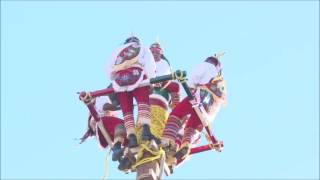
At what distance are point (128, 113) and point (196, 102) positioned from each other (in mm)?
1140

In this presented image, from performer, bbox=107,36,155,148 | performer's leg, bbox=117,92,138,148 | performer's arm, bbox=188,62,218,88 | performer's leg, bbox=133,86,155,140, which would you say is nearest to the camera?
performer's leg, bbox=117,92,138,148

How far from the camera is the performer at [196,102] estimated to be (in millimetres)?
12891

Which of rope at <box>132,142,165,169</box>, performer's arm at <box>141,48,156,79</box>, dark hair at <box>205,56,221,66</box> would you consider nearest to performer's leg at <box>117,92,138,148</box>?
rope at <box>132,142,165,169</box>

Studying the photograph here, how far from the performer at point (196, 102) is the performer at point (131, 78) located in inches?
18.2

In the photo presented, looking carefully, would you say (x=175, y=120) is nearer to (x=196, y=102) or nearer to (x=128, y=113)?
(x=196, y=102)

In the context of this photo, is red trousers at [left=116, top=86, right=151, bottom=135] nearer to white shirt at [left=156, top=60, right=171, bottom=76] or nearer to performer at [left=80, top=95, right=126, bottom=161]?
performer at [left=80, top=95, right=126, bottom=161]

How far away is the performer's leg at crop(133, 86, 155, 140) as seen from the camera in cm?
1262

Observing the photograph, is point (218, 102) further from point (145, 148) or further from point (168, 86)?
point (145, 148)

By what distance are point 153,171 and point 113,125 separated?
1.39 m

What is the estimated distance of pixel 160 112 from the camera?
13.4 m

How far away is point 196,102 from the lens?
13.0m

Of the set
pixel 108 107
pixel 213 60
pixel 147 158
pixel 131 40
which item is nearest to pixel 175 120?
pixel 147 158

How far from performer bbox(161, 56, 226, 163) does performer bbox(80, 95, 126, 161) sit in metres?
0.74

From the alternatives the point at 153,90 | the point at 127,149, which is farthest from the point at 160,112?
the point at 127,149
